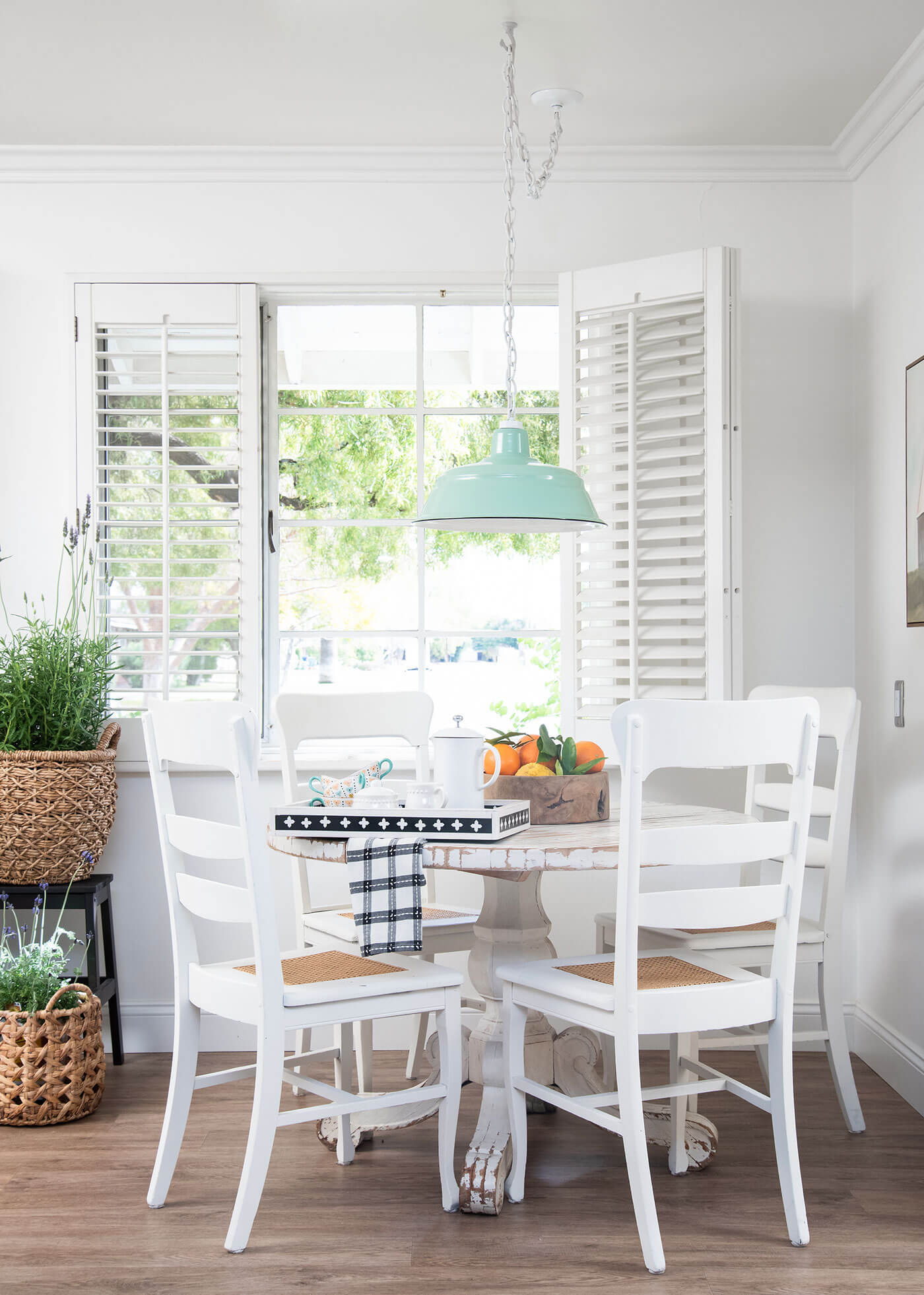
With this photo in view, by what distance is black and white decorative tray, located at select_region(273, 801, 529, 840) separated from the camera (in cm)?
204

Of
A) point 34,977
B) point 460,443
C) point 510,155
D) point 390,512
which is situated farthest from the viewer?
point 460,443

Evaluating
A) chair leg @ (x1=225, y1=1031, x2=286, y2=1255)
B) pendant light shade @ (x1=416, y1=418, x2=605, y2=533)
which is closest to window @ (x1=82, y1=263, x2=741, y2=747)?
pendant light shade @ (x1=416, y1=418, x2=605, y2=533)

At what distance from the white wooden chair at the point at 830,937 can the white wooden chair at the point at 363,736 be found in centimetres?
41

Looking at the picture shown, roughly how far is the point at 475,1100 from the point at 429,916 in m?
0.55

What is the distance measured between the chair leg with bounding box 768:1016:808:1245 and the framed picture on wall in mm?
1196

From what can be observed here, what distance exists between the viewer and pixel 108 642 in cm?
331

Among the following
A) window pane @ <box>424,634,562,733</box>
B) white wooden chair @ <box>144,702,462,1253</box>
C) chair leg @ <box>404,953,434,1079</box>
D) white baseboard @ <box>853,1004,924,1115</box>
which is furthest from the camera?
window pane @ <box>424,634,562,733</box>

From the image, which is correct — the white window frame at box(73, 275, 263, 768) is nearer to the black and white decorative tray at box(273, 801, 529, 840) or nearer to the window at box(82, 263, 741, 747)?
the window at box(82, 263, 741, 747)

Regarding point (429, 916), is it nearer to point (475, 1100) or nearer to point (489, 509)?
point (475, 1100)

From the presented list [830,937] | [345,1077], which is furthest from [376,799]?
[830,937]

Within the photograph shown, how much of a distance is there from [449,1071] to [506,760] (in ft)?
2.10

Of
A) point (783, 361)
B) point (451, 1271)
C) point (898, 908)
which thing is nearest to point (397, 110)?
point (783, 361)

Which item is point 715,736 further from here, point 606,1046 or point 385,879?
point 606,1046

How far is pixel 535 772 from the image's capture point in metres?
2.34
